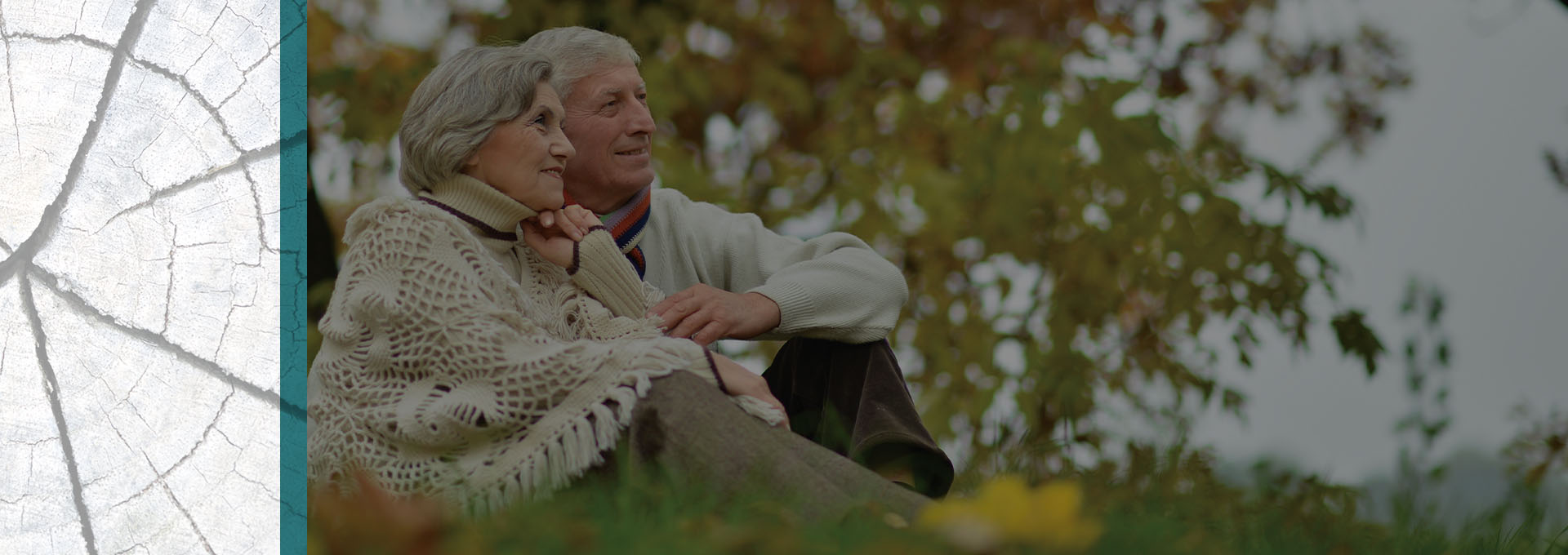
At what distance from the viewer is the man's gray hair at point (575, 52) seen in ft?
9.26

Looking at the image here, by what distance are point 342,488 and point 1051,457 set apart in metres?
2.14

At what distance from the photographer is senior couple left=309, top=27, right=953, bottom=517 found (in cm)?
199

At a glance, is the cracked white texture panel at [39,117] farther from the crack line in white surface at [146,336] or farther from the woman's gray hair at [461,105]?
the woman's gray hair at [461,105]

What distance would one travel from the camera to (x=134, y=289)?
144cm

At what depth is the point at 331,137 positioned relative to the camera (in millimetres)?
4621

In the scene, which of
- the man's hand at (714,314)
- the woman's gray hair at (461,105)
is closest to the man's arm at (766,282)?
the man's hand at (714,314)

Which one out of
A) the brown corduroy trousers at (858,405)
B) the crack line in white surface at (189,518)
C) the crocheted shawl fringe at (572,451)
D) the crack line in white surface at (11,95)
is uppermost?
the crack line in white surface at (11,95)

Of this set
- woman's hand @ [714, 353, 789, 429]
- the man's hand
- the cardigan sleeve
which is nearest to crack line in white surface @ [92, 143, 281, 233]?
the cardigan sleeve

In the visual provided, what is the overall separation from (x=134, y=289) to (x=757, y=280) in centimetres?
166

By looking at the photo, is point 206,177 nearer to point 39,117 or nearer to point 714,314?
point 39,117

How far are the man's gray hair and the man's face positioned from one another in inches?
0.6

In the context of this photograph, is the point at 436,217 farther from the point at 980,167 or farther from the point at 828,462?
the point at 980,167

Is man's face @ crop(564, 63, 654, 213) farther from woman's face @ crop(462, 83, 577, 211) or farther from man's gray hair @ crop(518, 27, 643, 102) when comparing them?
woman's face @ crop(462, 83, 577, 211)

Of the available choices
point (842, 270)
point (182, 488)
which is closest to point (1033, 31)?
point (842, 270)
